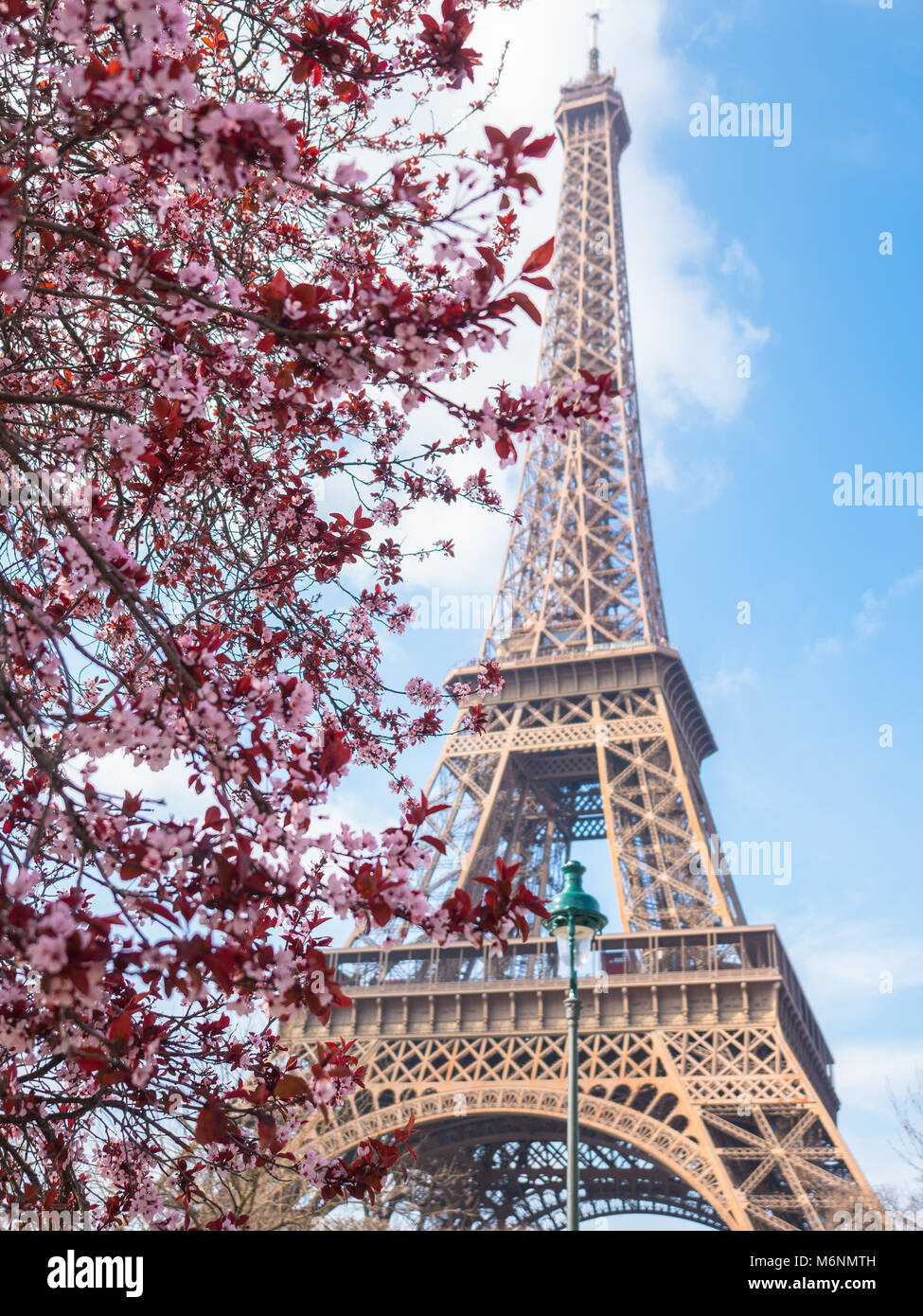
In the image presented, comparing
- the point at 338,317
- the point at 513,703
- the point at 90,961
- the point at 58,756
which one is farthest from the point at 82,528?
the point at 513,703

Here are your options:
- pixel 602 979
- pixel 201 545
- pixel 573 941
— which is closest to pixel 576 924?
pixel 573 941

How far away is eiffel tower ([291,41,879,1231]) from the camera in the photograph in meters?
24.8

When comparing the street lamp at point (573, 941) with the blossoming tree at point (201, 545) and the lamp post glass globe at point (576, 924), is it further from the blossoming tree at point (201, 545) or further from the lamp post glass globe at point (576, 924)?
the blossoming tree at point (201, 545)

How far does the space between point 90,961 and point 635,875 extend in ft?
98.4

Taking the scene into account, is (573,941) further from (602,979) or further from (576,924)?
(602,979)

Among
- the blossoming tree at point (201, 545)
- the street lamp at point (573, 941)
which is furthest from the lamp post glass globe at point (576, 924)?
the blossoming tree at point (201, 545)

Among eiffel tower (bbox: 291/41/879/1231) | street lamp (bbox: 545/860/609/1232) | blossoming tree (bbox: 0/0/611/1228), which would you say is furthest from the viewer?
eiffel tower (bbox: 291/41/879/1231)

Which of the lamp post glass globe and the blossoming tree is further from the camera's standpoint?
the lamp post glass globe

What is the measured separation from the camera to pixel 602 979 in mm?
27906

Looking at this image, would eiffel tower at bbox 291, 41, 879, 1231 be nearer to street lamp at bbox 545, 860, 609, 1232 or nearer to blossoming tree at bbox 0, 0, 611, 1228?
street lamp at bbox 545, 860, 609, 1232

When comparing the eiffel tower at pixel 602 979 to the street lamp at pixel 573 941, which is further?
the eiffel tower at pixel 602 979

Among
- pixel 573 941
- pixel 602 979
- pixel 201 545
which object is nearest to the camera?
pixel 201 545

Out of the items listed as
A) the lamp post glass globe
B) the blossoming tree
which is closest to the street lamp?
the lamp post glass globe

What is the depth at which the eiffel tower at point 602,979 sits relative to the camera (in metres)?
24.8
